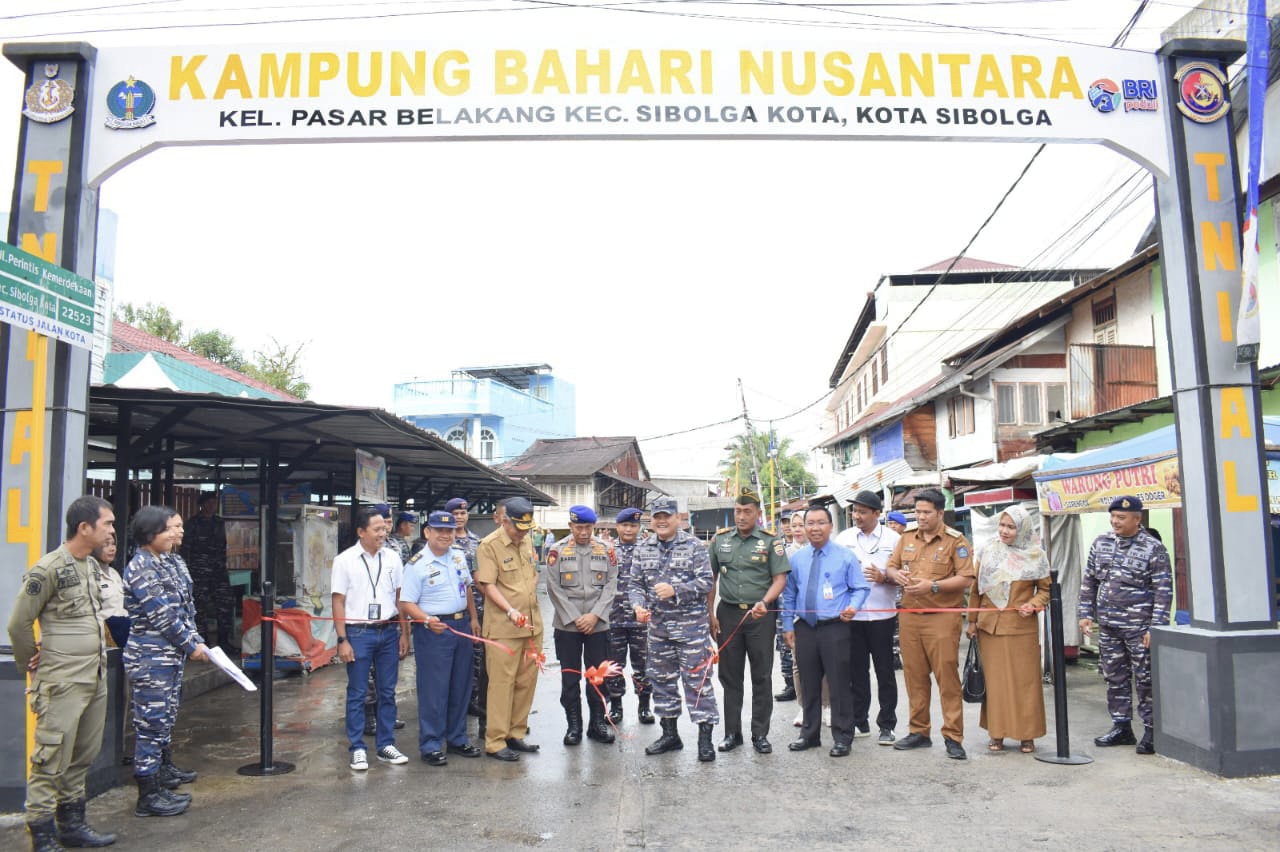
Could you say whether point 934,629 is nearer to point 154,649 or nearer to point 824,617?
point 824,617

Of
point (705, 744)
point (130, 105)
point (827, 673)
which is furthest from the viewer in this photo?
point (827, 673)

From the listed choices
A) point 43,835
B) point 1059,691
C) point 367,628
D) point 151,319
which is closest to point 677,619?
point 367,628

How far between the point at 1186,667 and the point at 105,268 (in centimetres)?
1579

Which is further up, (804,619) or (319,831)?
(804,619)

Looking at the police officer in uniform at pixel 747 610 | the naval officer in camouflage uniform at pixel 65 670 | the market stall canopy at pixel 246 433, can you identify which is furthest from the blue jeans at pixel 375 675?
the market stall canopy at pixel 246 433

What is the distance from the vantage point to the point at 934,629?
6875 millimetres

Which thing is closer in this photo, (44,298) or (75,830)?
(75,830)

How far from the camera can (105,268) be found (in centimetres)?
1541

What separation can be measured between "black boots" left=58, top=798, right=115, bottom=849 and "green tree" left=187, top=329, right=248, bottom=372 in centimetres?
3050

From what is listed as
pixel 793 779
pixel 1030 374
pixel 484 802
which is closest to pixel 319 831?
pixel 484 802

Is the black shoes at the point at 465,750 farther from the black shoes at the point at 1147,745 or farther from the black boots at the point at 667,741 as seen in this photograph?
the black shoes at the point at 1147,745

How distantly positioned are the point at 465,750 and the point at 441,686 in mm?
511

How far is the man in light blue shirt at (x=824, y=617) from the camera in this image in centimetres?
689

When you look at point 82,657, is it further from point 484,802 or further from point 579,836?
point 579,836
